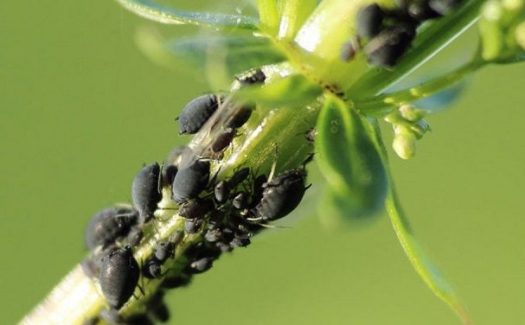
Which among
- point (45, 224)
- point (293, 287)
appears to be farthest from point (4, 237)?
point (293, 287)

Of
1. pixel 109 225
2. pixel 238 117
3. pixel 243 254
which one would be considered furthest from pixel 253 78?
pixel 243 254

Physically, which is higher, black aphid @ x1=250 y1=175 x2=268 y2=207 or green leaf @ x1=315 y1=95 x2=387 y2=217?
green leaf @ x1=315 y1=95 x2=387 y2=217

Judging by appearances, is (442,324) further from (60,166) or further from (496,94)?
(60,166)

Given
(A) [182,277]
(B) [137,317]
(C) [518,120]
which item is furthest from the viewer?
(C) [518,120]

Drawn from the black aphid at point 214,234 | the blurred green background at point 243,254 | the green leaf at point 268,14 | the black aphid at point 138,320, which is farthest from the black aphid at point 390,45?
the blurred green background at point 243,254

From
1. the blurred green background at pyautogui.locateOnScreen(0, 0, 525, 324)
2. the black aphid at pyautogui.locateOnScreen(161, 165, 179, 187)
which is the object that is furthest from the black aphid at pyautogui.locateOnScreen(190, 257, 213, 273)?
the blurred green background at pyautogui.locateOnScreen(0, 0, 525, 324)

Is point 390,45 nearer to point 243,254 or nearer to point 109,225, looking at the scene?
point 109,225

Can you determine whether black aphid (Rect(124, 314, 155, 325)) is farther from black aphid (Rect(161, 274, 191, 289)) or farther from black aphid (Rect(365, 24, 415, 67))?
black aphid (Rect(365, 24, 415, 67))
